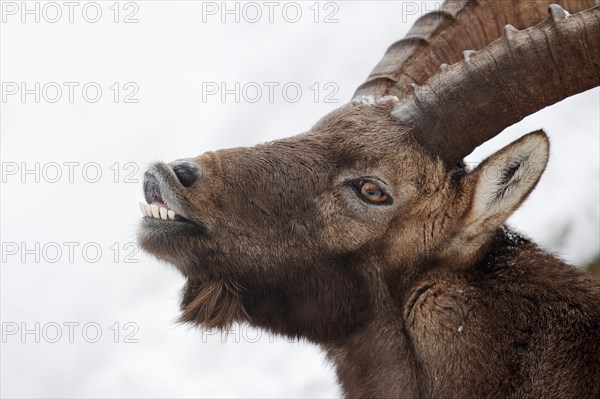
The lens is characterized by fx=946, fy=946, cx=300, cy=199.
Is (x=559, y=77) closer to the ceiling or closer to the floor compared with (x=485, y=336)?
closer to the ceiling

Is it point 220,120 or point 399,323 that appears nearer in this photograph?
point 399,323

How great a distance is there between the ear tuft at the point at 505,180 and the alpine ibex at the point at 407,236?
0.03 feet

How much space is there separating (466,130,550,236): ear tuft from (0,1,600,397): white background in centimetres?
478

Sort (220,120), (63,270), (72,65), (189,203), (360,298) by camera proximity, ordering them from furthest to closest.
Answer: (72,65), (220,120), (63,270), (360,298), (189,203)

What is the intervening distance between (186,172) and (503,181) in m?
2.29

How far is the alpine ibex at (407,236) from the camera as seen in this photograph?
6.63 metres

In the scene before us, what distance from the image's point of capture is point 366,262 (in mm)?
7086

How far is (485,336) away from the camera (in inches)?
262

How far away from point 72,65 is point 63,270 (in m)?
5.13

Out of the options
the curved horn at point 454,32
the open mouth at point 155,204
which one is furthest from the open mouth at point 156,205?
the curved horn at point 454,32

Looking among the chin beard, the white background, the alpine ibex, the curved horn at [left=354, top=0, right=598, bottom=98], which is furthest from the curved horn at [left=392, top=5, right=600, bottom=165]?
the white background

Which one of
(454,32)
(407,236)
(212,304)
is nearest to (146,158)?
(454,32)

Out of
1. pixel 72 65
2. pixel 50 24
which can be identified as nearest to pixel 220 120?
pixel 72 65

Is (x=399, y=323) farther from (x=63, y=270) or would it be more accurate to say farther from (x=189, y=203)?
(x=63, y=270)
